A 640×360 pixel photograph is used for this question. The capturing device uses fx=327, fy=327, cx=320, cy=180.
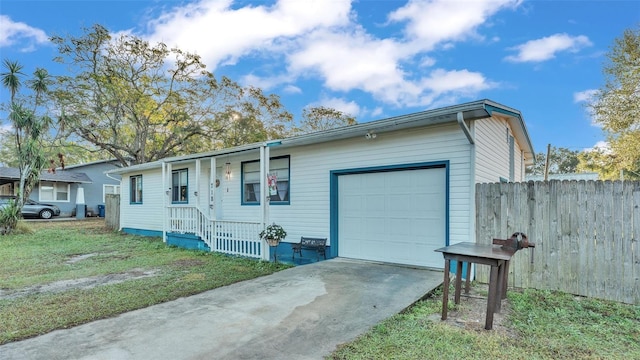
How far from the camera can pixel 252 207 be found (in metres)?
9.24

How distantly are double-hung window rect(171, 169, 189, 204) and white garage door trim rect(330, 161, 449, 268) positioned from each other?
21.2 feet

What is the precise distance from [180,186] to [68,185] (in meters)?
17.3

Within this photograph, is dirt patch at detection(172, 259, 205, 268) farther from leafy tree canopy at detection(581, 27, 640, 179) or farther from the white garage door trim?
leafy tree canopy at detection(581, 27, 640, 179)

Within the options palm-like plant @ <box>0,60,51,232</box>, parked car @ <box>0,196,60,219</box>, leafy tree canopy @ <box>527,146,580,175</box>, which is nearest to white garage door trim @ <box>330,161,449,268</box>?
palm-like plant @ <box>0,60,51,232</box>

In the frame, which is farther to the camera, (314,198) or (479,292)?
(314,198)

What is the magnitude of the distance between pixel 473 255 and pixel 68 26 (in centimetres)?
2123

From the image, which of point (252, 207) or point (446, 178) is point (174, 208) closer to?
point (252, 207)

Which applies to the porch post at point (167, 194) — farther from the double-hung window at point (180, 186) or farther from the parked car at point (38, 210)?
the parked car at point (38, 210)

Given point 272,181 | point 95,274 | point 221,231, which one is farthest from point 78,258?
point 272,181

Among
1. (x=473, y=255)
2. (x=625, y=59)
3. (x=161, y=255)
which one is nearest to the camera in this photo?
(x=473, y=255)

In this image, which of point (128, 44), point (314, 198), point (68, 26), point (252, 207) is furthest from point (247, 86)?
point (314, 198)

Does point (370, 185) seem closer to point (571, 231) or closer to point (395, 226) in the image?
point (395, 226)

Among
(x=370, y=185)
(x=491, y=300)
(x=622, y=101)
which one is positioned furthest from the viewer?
(x=622, y=101)

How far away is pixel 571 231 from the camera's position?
482 centimetres
